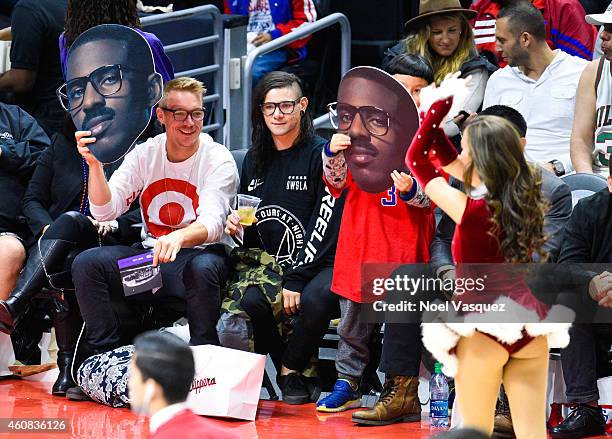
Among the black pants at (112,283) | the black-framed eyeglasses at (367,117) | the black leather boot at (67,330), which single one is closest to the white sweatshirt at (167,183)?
the black pants at (112,283)

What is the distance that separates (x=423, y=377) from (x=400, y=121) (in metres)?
1.31

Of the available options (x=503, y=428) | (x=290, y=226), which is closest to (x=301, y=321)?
(x=290, y=226)

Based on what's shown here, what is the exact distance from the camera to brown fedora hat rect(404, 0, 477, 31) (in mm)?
6891

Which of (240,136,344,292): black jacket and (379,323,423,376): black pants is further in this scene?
(240,136,344,292): black jacket

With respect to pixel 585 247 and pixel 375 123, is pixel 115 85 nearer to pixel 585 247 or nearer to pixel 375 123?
pixel 375 123

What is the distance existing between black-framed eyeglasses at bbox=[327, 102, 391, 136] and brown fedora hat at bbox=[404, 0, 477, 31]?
137 cm

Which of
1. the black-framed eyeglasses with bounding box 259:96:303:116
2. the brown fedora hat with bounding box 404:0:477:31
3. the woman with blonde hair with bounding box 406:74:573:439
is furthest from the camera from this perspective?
the brown fedora hat with bounding box 404:0:477:31

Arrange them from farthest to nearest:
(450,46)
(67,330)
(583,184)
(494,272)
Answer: (450,46) → (67,330) → (583,184) → (494,272)

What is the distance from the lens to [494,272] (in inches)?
185

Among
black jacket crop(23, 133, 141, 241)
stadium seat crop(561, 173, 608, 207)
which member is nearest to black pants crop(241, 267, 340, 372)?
black jacket crop(23, 133, 141, 241)

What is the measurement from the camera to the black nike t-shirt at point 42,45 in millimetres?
7613

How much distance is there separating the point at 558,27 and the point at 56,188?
3.18 metres

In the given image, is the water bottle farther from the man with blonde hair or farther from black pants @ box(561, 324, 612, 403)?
the man with blonde hair

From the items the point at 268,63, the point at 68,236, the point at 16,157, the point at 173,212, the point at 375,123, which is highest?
the point at 268,63
